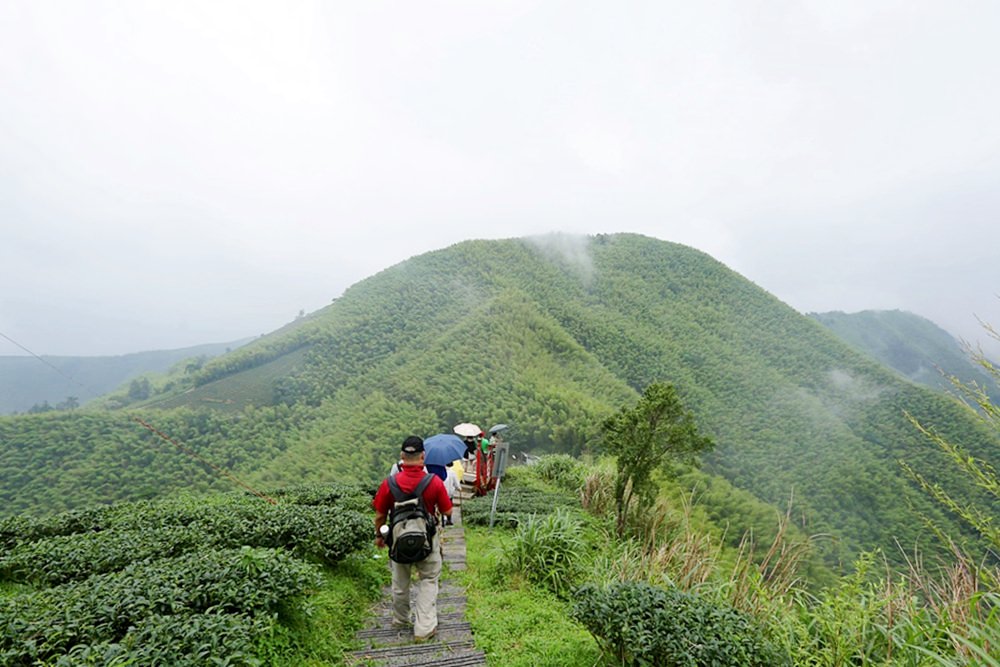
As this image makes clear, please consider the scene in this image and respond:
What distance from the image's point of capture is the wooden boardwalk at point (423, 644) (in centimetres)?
336

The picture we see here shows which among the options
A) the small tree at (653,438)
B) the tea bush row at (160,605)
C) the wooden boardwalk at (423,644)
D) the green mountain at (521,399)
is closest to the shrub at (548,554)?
the wooden boardwalk at (423,644)

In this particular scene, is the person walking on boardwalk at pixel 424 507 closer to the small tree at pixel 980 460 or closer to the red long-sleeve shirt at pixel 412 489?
the red long-sleeve shirt at pixel 412 489

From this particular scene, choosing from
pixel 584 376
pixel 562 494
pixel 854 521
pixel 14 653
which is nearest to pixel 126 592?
pixel 14 653

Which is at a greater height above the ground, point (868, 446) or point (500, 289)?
point (500, 289)

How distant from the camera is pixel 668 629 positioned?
289 centimetres

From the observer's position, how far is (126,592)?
2900 millimetres

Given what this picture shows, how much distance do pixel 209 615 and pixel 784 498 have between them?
2983 cm

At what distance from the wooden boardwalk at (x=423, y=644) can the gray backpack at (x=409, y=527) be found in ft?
1.61

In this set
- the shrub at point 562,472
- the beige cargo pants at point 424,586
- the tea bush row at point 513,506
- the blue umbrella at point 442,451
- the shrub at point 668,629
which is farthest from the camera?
the shrub at point 562,472

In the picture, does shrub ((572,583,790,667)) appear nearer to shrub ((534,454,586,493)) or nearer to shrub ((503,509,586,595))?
shrub ((503,509,586,595))

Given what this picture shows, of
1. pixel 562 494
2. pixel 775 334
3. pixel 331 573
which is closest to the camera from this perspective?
pixel 331 573

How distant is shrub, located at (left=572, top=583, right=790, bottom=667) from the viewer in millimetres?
2727

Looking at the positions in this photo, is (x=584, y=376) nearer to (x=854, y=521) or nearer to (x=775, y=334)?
(x=854, y=521)

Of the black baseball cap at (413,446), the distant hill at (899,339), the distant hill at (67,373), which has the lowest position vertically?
the distant hill at (899,339)
